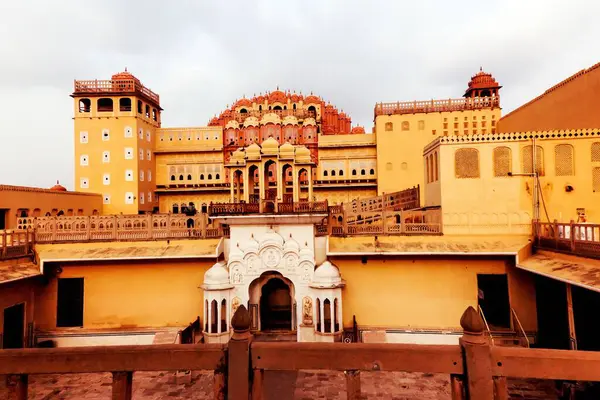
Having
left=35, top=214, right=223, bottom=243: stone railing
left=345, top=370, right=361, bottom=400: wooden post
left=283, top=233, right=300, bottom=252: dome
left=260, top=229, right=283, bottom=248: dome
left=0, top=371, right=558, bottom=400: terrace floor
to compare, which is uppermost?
left=35, top=214, right=223, bottom=243: stone railing

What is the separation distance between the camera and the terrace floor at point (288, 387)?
9.31 metres

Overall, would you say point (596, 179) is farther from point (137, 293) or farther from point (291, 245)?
point (137, 293)

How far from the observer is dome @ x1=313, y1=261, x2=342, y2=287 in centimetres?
1197

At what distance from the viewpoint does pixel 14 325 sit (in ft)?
43.1

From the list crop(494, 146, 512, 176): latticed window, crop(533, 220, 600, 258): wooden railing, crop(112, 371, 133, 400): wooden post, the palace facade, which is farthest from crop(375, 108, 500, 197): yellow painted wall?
crop(112, 371, 133, 400): wooden post

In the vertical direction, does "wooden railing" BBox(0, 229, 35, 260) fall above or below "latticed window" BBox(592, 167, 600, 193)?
below

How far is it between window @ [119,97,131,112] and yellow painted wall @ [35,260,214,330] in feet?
60.6

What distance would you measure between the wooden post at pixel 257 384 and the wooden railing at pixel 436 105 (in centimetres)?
2673

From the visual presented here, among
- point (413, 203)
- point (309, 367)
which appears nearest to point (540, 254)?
point (413, 203)

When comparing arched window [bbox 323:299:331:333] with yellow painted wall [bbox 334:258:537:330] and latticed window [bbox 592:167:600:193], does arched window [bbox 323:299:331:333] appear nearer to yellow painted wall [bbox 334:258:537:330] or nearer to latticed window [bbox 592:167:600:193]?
yellow painted wall [bbox 334:258:537:330]

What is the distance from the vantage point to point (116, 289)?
46.3 ft

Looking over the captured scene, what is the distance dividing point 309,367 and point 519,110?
82.4 feet

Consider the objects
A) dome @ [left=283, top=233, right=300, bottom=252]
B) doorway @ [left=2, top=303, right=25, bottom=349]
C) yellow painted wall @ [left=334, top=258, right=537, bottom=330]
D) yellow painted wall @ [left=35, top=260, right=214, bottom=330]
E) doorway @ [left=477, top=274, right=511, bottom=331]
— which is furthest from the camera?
yellow painted wall @ [left=35, top=260, right=214, bottom=330]

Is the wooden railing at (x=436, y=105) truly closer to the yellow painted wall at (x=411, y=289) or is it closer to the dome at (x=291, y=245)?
the yellow painted wall at (x=411, y=289)
